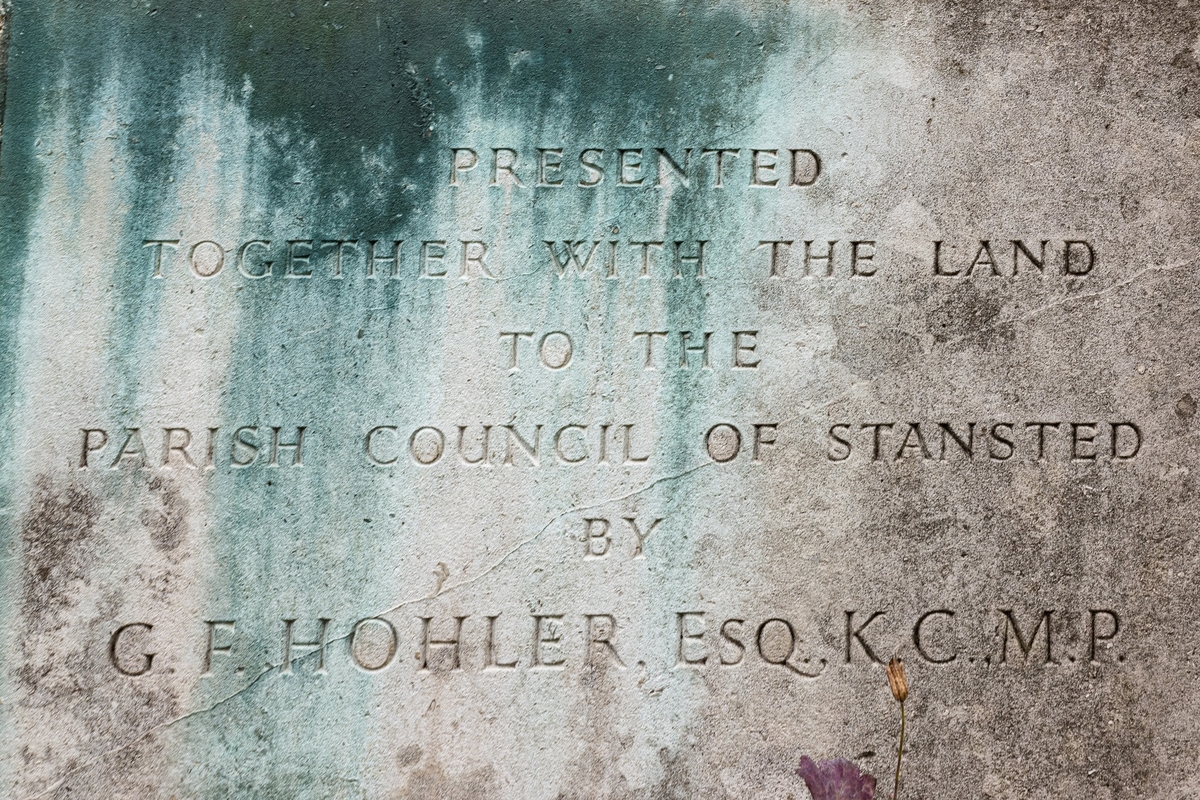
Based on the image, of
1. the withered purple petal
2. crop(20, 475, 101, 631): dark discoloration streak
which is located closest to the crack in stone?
crop(20, 475, 101, 631): dark discoloration streak

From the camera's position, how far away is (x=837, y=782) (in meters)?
1.59

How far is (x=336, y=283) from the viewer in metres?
2.64

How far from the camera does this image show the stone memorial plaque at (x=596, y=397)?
254 cm

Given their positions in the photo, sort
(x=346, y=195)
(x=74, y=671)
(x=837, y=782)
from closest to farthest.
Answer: (x=837, y=782) < (x=74, y=671) < (x=346, y=195)

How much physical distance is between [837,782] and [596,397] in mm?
1275

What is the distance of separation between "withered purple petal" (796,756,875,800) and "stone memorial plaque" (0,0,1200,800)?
36.9 inches

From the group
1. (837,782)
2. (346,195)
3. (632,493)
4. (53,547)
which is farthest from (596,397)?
(53,547)

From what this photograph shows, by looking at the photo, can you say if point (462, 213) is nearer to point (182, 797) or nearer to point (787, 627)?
point (787, 627)

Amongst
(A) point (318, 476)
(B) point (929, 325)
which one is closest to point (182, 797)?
(A) point (318, 476)

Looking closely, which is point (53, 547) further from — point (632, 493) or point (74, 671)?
point (632, 493)

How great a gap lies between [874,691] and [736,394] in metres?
0.85

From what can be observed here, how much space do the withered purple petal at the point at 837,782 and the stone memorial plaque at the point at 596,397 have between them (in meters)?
0.94

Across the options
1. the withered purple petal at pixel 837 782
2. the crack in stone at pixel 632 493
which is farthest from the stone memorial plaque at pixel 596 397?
the withered purple petal at pixel 837 782

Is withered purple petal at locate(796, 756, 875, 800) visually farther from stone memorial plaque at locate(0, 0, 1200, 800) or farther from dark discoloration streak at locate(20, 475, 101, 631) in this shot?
dark discoloration streak at locate(20, 475, 101, 631)
